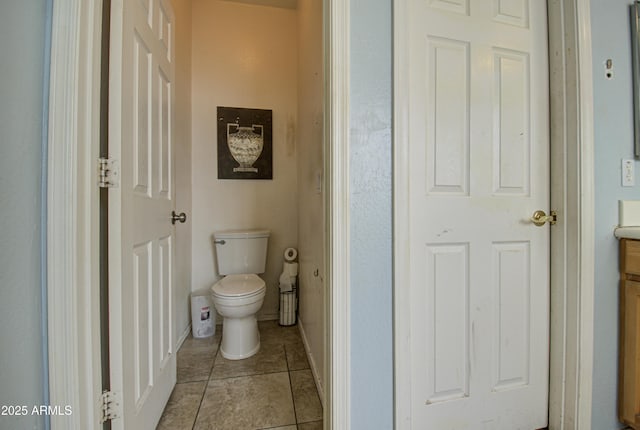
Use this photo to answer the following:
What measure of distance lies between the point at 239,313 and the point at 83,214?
3.76 ft

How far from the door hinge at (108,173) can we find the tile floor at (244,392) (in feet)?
3.72

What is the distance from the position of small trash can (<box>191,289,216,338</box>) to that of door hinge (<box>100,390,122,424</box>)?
124 cm

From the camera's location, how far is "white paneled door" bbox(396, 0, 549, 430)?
1.00m

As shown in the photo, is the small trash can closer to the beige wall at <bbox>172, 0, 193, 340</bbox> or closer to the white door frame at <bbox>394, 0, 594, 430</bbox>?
the beige wall at <bbox>172, 0, 193, 340</bbox>

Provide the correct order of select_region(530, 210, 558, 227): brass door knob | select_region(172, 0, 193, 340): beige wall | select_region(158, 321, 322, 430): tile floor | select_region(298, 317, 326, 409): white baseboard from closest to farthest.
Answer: select_region(530, 210, 558, 227): brass door knob
select_region(158, 321, 322, 430): tile floor
select_region(298, 317, 326, 409): white baseboard
select_region(172, 0, 193, 340): beige wall

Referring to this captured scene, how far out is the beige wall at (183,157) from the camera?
1901mm

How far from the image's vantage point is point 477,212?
106 centimetres

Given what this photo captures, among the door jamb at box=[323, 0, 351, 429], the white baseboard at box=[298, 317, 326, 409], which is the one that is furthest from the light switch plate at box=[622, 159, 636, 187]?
the white baseboard at box=[298, 317, 326, 409]

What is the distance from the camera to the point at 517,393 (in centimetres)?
110

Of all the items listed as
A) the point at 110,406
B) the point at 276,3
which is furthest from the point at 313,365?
the point at 276,3

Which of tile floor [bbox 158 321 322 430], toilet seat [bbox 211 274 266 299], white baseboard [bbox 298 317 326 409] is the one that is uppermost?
toilet seat [bbox 211 274 266 299]

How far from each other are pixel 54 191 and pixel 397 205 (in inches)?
40.1

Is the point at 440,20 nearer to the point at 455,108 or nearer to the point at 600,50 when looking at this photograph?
the point at 455,108

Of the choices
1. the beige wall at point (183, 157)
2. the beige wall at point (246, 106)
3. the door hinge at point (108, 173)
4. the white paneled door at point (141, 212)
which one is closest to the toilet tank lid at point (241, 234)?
the beige wall at point (246, 106)
